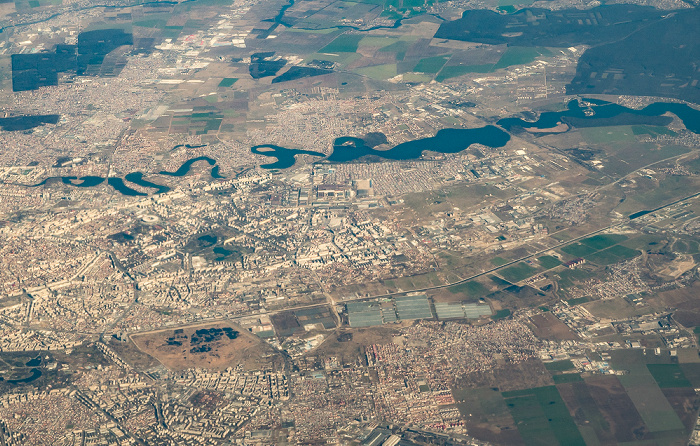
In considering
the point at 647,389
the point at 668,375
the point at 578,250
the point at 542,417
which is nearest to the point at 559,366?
the point at 542,417

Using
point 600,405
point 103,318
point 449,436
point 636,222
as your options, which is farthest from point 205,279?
point 636,222

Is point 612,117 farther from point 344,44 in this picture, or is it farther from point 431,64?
point 344,44

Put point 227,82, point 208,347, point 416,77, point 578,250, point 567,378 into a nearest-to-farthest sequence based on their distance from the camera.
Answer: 1. point 567,378
2. point 208,347
3. point 578,250
4. point 227,82
5. point 416,77

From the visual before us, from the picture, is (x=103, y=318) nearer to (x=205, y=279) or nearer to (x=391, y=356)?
(x=205, y=279)

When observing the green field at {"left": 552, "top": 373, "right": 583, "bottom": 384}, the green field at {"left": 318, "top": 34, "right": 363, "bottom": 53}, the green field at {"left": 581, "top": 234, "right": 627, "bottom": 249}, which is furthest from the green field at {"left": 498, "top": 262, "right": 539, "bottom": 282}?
the green field at {"left": 318, "top": 34, "right": 363, "bottom": 53}

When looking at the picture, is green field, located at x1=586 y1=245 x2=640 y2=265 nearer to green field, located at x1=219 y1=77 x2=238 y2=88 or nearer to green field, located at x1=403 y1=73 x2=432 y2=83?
green field, located at x1=403 y1=73 x2=432 y2=83

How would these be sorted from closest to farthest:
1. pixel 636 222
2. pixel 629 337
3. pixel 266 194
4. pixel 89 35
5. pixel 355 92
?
pixel 629 337 < pixel 636 222 < pixel 266 194 < pixel 355 92 < pixel 89 35

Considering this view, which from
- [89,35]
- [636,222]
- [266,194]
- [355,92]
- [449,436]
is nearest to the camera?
[449,436]
